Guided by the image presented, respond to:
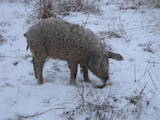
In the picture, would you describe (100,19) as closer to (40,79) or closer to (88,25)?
(88,25)

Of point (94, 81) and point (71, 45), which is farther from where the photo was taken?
point (94, 81)

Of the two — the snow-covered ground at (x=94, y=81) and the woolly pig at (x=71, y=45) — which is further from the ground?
the woolly pig at (x=71, y=45)

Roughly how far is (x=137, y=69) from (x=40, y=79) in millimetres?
1833

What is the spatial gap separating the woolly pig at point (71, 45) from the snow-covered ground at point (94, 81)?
0.42 metres

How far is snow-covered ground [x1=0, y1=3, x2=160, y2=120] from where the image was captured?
3.78m

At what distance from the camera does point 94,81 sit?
15.8 feet

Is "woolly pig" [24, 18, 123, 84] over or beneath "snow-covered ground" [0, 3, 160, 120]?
over

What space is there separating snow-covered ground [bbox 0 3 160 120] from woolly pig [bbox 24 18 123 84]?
424mm

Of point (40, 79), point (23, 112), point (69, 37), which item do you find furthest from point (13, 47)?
point (23, 112)

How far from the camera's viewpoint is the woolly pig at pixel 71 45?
4.36 metres

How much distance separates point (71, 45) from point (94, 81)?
2.86 ft

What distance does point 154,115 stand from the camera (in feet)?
12.4

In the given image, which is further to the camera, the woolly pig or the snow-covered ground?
the woolly pig

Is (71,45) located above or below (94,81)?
above
